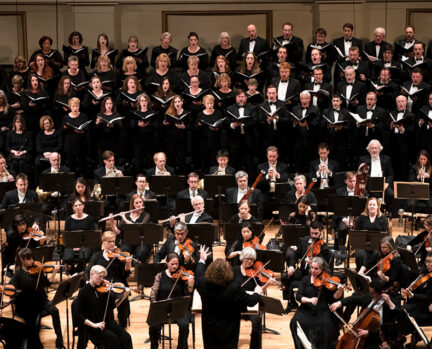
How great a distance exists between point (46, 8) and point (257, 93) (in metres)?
4.29

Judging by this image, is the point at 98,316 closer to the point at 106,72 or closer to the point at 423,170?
the point at 423,170

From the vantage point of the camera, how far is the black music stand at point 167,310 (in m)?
6.28

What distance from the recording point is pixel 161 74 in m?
11.1

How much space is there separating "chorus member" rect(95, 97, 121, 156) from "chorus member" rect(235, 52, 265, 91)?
173cm

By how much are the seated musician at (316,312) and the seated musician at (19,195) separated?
3.89m

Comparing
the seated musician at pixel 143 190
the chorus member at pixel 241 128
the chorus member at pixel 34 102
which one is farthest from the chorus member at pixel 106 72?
the seated musician at pixel 143 190

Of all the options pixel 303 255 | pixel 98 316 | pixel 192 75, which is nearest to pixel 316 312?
pixel 303 255

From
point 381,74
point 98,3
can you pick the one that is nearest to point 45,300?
point 381,74

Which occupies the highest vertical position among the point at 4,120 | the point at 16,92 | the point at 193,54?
the point at 193,54

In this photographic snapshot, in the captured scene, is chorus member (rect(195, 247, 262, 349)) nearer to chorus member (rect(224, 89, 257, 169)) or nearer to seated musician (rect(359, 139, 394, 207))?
seated musician (rect(359, 139, 394, 207))

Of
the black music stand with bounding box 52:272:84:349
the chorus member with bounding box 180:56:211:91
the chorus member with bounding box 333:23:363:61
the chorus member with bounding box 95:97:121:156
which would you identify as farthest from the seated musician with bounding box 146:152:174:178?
the black music stand with bounding box 52:272:84:349

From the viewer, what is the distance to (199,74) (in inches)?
436

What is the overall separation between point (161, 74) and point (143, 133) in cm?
98

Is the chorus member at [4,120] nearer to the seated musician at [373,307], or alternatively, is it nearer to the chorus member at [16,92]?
the chorus member at [16,92]
